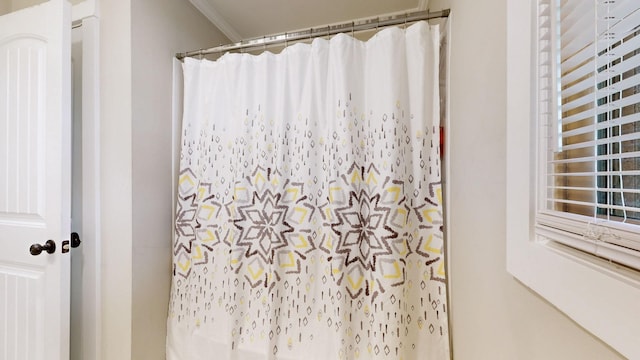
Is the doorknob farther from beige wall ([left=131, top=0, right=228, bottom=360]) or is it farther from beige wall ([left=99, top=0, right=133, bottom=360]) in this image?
beige wall ([left=131, top=0, right=228, bottom=360])

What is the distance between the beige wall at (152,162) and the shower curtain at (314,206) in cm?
9

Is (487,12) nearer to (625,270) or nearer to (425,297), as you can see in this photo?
(625,270)

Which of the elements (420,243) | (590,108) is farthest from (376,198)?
(590,108)

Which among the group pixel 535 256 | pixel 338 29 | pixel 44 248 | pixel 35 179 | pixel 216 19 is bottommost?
pixel 44 248

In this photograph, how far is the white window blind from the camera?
33 cm

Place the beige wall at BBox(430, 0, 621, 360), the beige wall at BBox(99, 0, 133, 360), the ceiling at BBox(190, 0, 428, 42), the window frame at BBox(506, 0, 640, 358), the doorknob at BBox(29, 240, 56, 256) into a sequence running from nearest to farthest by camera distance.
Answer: the window frame at BBox(506, 0, 640, 358) → the beige wall at BBox(430, 0, 621, 360) → the doorknob at BBox(29, 240, 56, 256) → the beige wall at BBox(99, 0, 133, 360) → the ceiling at BBox(190, 0, 428, 42)

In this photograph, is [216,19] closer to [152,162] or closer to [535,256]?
[152,162]

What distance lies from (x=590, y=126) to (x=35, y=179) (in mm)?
1918

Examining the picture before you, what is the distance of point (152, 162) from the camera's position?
4.29ft

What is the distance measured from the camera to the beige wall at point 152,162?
1.23 metres

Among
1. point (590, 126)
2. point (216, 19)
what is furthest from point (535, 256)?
point (216, 19)

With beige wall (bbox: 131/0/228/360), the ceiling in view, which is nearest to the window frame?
the ceiling

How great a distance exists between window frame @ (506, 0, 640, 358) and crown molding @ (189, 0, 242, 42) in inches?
66.7

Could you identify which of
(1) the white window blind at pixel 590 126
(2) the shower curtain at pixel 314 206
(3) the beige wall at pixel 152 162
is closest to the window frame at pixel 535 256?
(1) the white window blind at pixel 590 126
